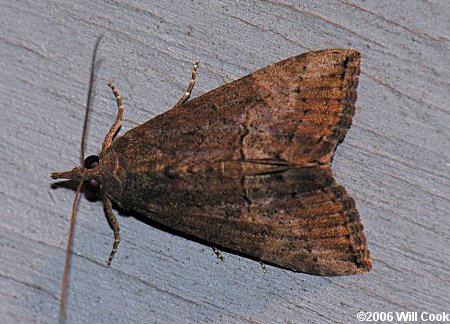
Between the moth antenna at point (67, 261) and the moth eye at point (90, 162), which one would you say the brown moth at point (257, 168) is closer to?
the moth eye at point (90, 162)

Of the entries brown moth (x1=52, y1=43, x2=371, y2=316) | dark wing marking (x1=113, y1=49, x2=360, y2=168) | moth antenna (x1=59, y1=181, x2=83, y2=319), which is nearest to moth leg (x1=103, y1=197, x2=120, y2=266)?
brown moth (x1=52, y1=43, x2=371, y2=316)

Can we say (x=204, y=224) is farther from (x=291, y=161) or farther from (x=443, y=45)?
(x=443, y=45)

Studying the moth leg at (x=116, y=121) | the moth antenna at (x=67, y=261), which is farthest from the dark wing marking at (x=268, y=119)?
the moth antenna at (x=67, y=261)

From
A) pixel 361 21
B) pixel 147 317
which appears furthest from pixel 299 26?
pixel 147 317

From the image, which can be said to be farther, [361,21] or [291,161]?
[361,21]

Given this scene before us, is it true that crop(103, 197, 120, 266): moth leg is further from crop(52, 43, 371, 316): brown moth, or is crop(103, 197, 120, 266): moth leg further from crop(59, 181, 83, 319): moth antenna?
crop(59, 181, 83, 319): moth antenna
